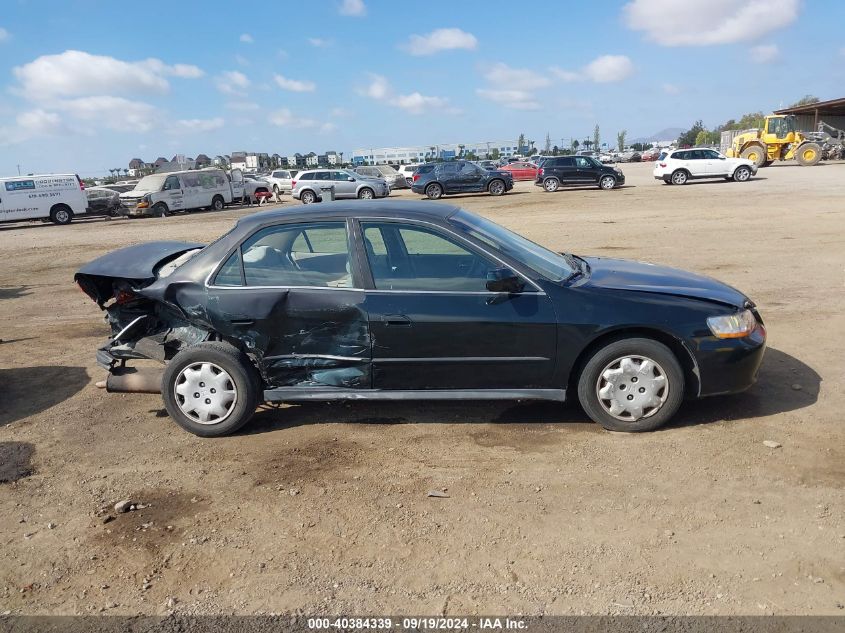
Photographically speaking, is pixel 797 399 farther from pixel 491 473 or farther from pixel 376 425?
pixel 376 425

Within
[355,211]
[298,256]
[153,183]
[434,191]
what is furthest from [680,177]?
[298,256]

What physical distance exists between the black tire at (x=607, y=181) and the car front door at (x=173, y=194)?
18.9 meters

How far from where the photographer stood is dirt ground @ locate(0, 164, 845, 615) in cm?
301

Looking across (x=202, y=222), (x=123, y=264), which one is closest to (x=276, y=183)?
(x=202, y=222)

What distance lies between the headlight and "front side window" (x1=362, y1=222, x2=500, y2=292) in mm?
1491

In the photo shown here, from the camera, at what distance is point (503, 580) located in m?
3.06

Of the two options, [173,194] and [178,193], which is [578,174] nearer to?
[178,193]

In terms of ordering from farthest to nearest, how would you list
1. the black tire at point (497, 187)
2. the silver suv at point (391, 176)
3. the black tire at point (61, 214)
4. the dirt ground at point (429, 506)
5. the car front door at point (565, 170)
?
the silver suv at point (391, 176) → the car front door at point (565, 170) → the black tire at point (497, 187) → the black tire at point (61, 214) → the dirt ground at point (429, 506)

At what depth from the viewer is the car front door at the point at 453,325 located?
175 inches

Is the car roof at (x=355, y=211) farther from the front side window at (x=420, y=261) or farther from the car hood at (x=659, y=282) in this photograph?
the car hood at (x=659, y=282)

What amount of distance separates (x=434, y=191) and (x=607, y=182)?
817 centimetres

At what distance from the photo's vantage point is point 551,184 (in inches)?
1243

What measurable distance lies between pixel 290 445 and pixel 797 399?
372 centimetres

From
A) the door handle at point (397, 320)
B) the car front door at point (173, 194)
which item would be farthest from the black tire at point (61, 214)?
the door handle at point (397, 320)
